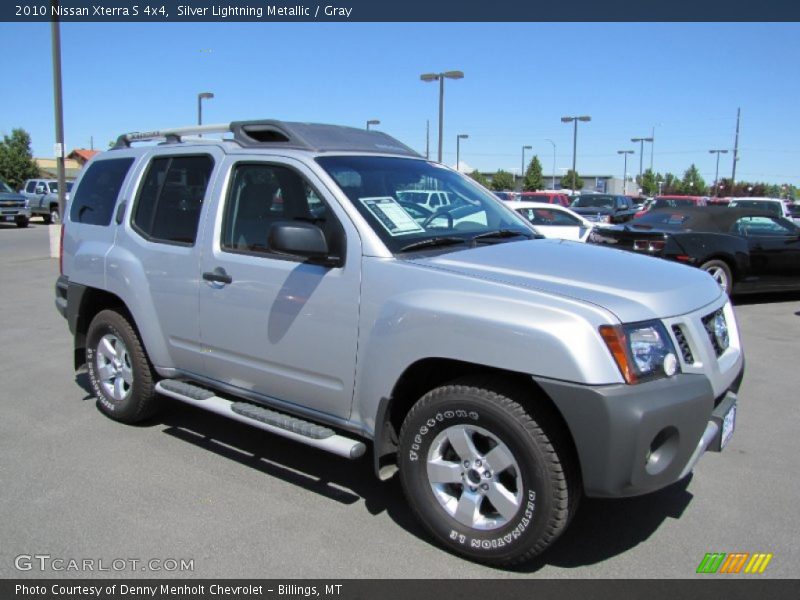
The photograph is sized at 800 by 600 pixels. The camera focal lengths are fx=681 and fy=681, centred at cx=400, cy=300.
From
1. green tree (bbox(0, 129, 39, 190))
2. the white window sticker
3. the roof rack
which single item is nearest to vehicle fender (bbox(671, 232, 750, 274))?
the roof rack

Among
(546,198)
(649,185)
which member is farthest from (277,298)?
(649,185)

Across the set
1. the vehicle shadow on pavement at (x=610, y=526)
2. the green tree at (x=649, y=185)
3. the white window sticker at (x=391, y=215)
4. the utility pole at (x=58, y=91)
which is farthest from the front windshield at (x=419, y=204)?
the green tree at (x=649, y=185)

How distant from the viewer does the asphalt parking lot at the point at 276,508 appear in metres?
3.15

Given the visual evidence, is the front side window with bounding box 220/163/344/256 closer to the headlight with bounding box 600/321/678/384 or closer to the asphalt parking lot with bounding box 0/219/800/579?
the asphalt parking lot with bounding box 0/219/800/579

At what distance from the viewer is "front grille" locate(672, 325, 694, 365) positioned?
2.95 metres

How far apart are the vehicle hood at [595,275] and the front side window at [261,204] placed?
37.8 inches

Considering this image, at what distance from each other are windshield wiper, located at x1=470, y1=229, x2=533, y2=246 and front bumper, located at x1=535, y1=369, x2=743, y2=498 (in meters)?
1.20

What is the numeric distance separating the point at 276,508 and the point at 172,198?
2165 mm

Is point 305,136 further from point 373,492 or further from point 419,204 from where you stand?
point 373,492

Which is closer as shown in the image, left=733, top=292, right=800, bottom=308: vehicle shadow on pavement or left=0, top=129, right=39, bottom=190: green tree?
left=733, top=292, right=800, bottom=308: vehicle shadow on pavement

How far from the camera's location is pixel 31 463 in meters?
4.24

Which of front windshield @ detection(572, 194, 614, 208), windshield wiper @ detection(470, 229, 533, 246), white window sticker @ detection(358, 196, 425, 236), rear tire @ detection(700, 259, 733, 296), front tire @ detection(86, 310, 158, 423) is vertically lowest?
front tire @ detection(86, 310, 158, 423)

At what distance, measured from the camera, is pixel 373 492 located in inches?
154
